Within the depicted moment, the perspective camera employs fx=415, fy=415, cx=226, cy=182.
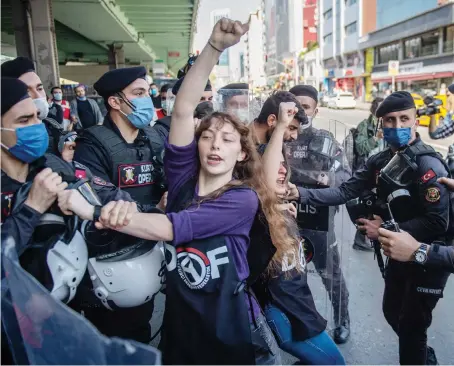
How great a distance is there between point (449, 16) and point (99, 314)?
32.5 metres

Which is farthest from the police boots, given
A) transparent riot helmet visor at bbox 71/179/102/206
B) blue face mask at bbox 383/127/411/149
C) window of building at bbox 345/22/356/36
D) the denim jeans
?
window of building at bbox 345/22/356/36

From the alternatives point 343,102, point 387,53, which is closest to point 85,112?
point 343,102

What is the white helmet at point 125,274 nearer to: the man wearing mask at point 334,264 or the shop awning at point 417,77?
the man wearing mask at point 334,264

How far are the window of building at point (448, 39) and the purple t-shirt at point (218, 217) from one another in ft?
108

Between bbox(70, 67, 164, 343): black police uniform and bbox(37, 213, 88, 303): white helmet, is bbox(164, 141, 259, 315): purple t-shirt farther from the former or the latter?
bbox(70, 67, 164, 343): black police uniform

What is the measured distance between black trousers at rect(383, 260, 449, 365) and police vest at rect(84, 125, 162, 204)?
5.28 ft

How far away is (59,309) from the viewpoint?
92 centimetres

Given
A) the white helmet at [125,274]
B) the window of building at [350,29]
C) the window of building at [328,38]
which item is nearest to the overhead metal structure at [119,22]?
the white helmet at [125,274]

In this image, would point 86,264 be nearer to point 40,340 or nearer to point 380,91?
point 40,340

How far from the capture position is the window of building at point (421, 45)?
105 ft

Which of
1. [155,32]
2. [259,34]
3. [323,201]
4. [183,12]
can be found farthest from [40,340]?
[259,34]

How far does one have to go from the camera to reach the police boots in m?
3.18

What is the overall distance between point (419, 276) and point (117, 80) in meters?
2.18

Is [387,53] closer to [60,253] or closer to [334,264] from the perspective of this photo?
[334,264]
